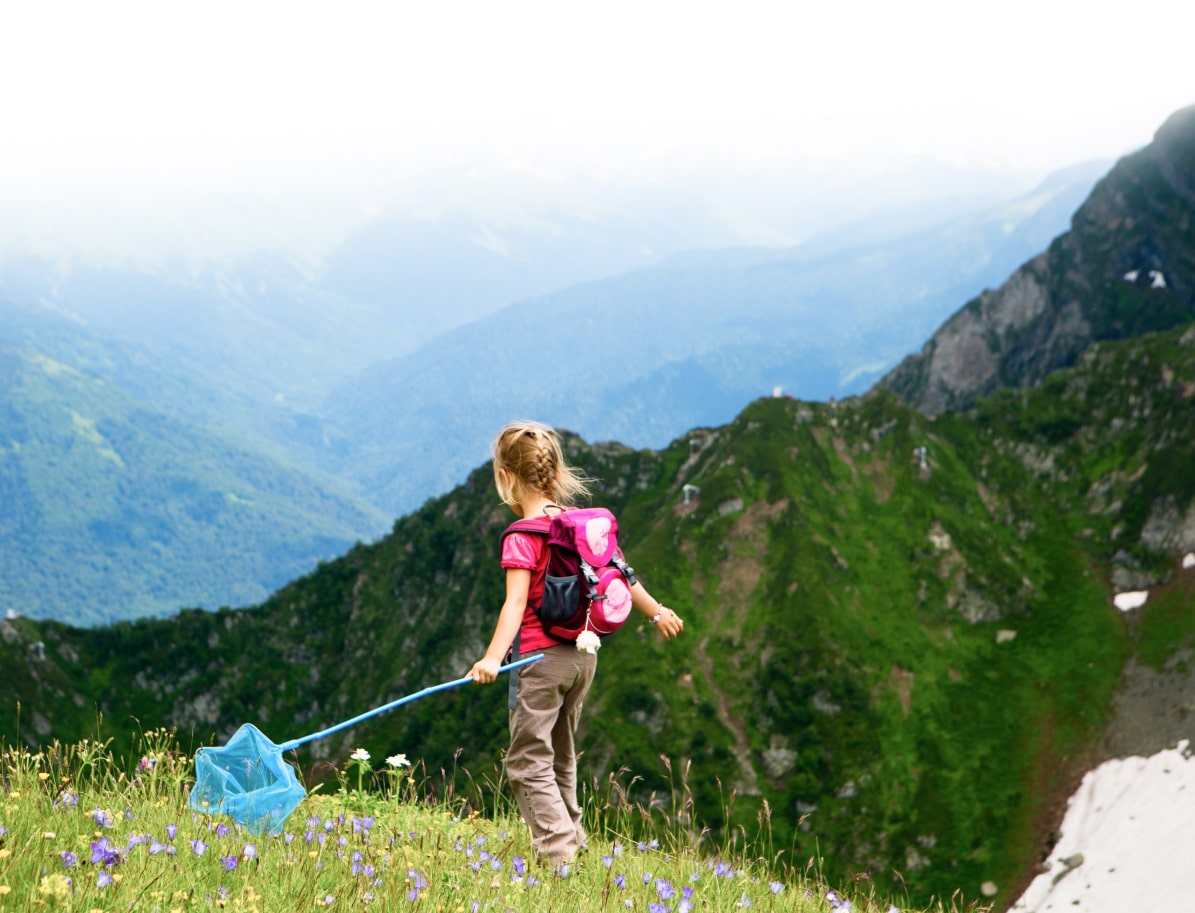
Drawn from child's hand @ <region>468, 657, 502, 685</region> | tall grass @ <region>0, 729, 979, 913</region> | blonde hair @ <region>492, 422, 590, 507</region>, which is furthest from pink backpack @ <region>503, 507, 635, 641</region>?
tall grass @ <region>0, 729, 979, 913</region>

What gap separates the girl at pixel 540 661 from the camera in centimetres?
867

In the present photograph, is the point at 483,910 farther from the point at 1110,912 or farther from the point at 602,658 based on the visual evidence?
the point at 602,658

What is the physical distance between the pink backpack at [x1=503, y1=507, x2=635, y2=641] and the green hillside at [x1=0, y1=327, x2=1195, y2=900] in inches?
3504

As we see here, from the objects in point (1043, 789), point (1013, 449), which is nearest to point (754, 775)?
point (1043, 789)

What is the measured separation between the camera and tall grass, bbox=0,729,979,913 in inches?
A: 217

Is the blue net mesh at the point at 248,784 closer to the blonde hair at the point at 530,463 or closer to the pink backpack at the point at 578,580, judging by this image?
the pink backpack at the point at 578,580

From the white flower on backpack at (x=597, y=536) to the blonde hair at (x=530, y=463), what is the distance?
37cm

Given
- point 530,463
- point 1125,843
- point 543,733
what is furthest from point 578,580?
point 1125,843

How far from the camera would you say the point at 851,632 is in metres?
127

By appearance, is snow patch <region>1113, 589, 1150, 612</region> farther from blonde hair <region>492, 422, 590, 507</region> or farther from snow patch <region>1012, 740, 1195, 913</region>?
blonde hair <region>492, 422, 590, 507</region>

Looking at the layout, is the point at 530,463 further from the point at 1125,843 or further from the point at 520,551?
the point at 1125,843

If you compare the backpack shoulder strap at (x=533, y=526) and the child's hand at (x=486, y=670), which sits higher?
the backpack shoulder strap at (x=533, y=526)

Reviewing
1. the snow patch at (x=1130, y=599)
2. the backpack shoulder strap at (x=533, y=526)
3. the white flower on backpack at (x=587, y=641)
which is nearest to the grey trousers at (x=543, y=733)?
the white flower on backpack at (x=587, y=641)

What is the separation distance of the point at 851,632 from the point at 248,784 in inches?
4940
